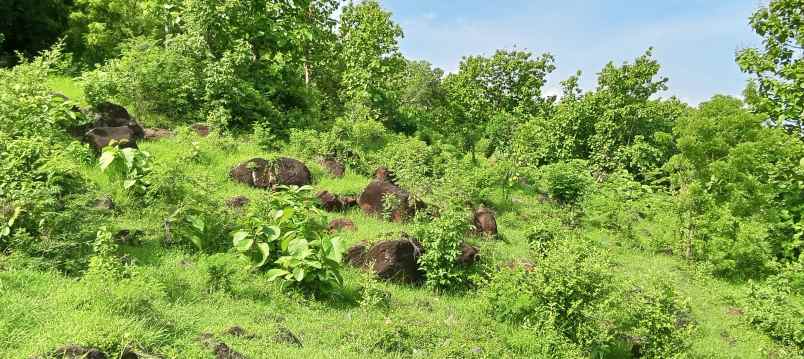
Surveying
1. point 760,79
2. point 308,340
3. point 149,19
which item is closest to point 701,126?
point 760,79

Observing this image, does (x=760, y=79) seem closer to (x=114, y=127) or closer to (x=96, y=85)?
(x=114, y=127)

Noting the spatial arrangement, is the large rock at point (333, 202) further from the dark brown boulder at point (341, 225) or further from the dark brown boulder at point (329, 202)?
the dark brown boulder at point (341, 225)

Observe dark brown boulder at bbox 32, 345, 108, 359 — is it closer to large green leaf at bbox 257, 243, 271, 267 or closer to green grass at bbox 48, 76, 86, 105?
large green leaf at bbox 257, 243, 271, 267

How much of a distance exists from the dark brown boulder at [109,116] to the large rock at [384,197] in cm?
477

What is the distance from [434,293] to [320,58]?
14.9 m

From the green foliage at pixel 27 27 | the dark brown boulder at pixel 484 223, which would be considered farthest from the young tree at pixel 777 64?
the green foliage at pixel 27 27

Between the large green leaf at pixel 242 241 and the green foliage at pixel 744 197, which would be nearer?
the large green leaf at pixel 242 241

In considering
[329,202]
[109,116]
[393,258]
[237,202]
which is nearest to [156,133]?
[109,116]

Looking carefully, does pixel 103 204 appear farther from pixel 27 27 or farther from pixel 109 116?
pixel 27 27

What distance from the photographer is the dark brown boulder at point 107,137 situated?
32.2 ft

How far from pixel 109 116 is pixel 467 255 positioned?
23.3 ft

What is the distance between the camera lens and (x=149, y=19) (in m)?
21.4

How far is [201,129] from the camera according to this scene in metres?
13.0

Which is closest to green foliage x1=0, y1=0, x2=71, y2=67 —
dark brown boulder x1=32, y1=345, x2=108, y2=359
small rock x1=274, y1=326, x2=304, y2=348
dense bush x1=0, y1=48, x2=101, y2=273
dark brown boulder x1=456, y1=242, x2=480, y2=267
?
dense bush x1=0, y1=48, x2=101, y2=273
